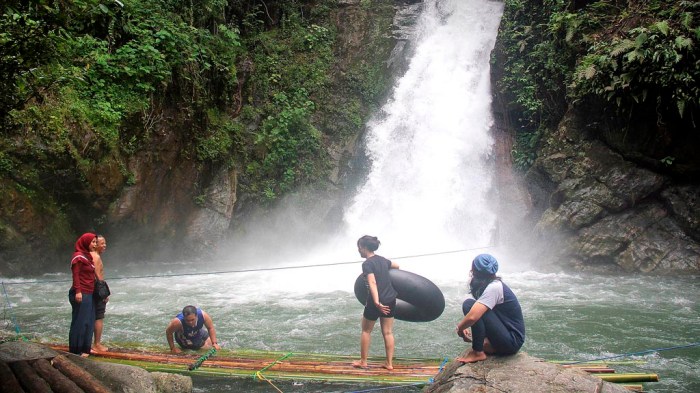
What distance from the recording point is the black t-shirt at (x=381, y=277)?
555cm

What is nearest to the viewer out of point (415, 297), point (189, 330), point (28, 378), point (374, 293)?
point (28, 378)

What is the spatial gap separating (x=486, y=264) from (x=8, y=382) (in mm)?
4024

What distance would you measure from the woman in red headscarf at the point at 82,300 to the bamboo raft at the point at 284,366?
0.83 ft

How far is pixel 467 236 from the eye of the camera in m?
14.8

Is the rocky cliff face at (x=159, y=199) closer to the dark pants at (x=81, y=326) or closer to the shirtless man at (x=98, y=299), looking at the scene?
the shirtless man at (x=98, y=299)

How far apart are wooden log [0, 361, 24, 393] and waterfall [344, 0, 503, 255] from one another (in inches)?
431

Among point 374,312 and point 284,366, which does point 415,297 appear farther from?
point 284,366

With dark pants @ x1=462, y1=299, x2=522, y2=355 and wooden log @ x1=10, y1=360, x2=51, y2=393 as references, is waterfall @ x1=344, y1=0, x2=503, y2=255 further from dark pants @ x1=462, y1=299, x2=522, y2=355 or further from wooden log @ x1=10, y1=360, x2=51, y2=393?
wooden log @ x1=10, y1=360, x2=51, y2=393

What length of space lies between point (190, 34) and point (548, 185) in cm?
960

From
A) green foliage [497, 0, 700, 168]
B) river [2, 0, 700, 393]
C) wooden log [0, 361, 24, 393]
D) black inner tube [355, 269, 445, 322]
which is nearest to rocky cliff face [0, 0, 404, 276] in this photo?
river [2, 0, 700, 393]

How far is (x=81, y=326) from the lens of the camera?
227 inches

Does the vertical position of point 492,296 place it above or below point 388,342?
above

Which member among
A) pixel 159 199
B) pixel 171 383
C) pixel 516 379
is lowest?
pixel 171 383

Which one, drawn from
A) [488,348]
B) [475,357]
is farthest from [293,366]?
[488,348]
